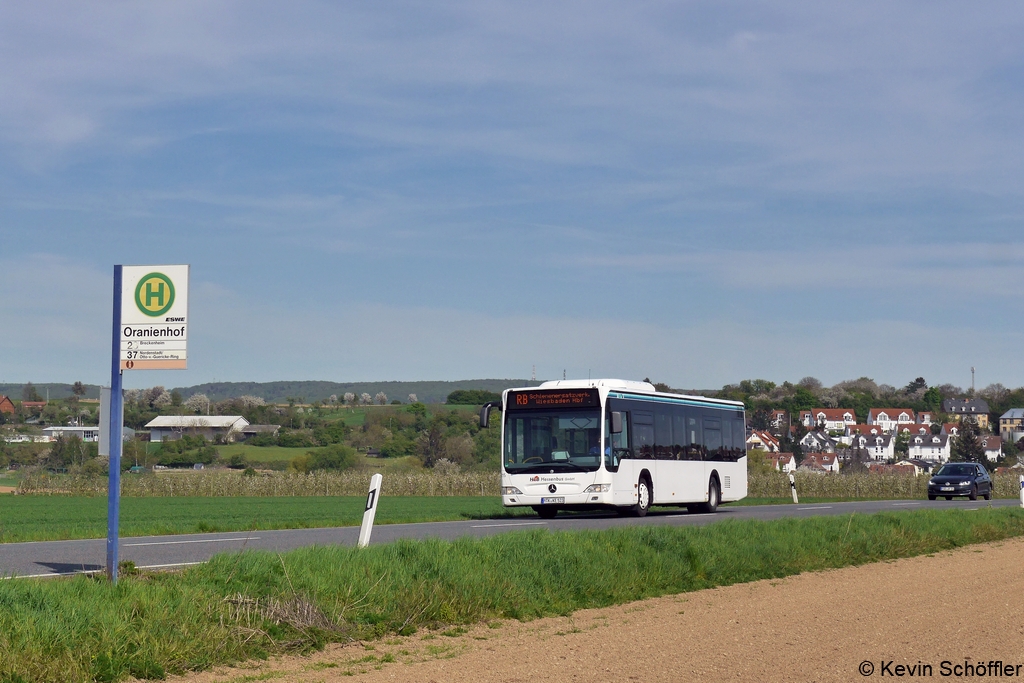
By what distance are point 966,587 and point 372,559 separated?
7.32m

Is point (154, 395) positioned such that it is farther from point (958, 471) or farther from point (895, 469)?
point (958, 471)

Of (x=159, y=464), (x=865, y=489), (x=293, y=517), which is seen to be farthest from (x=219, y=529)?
(x=159, y=464)

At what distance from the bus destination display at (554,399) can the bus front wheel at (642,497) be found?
101 inches

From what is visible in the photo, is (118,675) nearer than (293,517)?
Yes

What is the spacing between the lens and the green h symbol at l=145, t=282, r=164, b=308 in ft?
33.5

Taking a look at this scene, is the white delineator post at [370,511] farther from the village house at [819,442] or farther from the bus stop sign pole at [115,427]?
the village house at [819,442]

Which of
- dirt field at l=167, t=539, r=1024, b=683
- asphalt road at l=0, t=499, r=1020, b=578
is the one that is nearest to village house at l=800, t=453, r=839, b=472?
asphalt road at l=0, t=499, r=1020, b=578

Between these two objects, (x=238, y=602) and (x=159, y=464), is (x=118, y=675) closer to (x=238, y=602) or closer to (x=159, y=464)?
(x=238, y=602)

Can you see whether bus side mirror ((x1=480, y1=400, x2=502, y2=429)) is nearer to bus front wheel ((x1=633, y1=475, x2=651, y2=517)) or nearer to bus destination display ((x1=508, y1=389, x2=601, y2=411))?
bus destination display ((x1=508, y1=389, x2=601, y2=411))

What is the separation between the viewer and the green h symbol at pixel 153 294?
1020 cm

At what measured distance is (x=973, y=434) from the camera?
447 ft

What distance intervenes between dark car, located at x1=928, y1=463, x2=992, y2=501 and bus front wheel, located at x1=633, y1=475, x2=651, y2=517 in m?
21.0

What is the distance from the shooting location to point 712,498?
31484 mm

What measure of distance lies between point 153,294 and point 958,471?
40756mm
